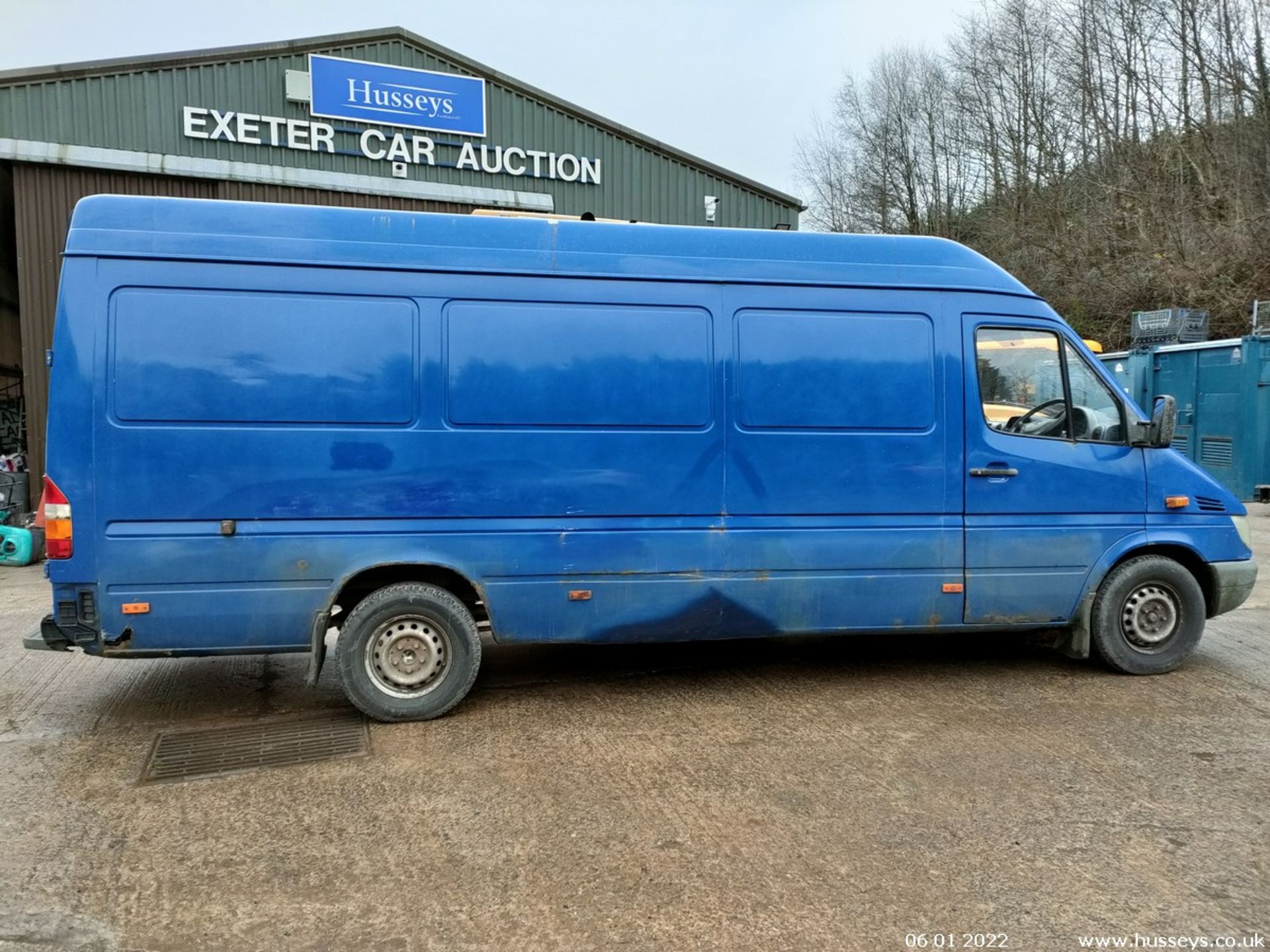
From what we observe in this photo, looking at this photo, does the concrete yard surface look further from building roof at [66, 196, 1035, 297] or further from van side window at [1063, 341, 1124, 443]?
building roof at [66, 196, 1035, 297]

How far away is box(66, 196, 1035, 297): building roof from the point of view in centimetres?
438

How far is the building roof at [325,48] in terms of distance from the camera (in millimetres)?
10859

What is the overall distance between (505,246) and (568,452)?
116 centimetres

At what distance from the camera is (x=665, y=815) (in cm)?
370

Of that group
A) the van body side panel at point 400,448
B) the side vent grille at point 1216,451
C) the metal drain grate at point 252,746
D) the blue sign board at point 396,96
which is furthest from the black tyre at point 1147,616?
the blue sign board at point 396,96

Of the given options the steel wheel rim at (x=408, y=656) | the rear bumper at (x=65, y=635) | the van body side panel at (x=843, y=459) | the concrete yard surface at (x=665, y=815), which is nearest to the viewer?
the concrete yard surface at (x=665, y=815)

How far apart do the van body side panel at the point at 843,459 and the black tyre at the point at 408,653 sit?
61.9 inches

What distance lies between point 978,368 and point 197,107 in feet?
35.5

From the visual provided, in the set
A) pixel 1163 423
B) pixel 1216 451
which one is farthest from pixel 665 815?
pixel 1216 451

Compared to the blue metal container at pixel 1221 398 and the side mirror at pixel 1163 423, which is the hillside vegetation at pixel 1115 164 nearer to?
the blue metal container at pixel 1221 398

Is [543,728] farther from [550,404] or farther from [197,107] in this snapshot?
[197,107]

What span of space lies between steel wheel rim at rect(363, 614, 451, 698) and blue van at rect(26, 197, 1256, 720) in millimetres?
15

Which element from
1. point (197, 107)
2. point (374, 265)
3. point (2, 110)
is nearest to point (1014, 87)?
point (197, 107)

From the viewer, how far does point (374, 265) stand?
14.9 feet
